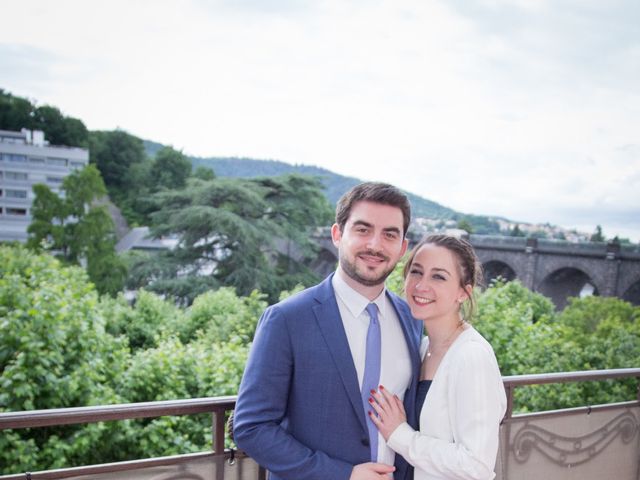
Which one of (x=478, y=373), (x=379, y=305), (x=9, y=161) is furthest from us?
(x=9, y=161)

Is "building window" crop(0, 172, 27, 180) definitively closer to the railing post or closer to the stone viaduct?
the stone viaduct

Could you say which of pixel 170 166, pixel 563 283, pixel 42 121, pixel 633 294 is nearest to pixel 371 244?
pixel 633 294

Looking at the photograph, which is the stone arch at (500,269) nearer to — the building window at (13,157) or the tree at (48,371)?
the tree at (48,371)

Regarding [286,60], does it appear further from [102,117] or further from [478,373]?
[478,373]

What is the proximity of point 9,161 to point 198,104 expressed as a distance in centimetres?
2216

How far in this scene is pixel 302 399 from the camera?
1.34 meters

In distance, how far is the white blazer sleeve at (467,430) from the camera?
4.18ft

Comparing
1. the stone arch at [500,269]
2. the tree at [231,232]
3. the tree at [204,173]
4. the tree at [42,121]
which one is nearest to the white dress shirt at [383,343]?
the tree at [231,232]

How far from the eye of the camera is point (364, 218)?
1412 millimetres

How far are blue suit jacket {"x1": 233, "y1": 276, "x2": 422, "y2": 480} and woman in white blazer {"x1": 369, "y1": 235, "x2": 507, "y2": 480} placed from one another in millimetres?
102

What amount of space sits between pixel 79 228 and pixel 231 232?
969 centimetres

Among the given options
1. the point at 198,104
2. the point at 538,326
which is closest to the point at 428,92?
the point at 198,104

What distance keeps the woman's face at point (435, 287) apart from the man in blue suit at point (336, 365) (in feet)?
0.27

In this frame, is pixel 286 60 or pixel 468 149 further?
pixel 286 60
